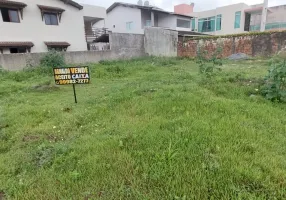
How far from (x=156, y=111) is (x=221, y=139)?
1398 millimetres

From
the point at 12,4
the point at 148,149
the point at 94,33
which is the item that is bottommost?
the point at 148,149

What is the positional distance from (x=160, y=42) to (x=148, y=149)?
46.2ft

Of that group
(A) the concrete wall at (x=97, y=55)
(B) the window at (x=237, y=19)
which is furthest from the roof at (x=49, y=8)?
(B) the window at (x=237, y=19)

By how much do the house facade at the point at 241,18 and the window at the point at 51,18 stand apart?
59.7 feet

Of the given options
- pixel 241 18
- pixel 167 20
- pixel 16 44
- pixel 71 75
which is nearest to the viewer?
pixel 71 75

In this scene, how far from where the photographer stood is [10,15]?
1198 centimetres

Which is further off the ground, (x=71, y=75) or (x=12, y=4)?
(x=12, y=4)

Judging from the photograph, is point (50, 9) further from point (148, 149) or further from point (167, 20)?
point (148, 149)

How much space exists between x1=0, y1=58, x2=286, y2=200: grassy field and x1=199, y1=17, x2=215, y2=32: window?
23.0 m

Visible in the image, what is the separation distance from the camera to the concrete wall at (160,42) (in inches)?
590

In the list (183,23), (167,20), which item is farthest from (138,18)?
(183,23)

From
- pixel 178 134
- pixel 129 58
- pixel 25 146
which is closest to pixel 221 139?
pixel 178 134

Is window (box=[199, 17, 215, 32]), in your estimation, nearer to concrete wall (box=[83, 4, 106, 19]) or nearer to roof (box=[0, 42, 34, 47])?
concrete wall (box=[83, 4, 106, 19])

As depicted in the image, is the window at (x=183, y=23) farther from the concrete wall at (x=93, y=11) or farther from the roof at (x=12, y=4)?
the roof at (x=12, y=4)
